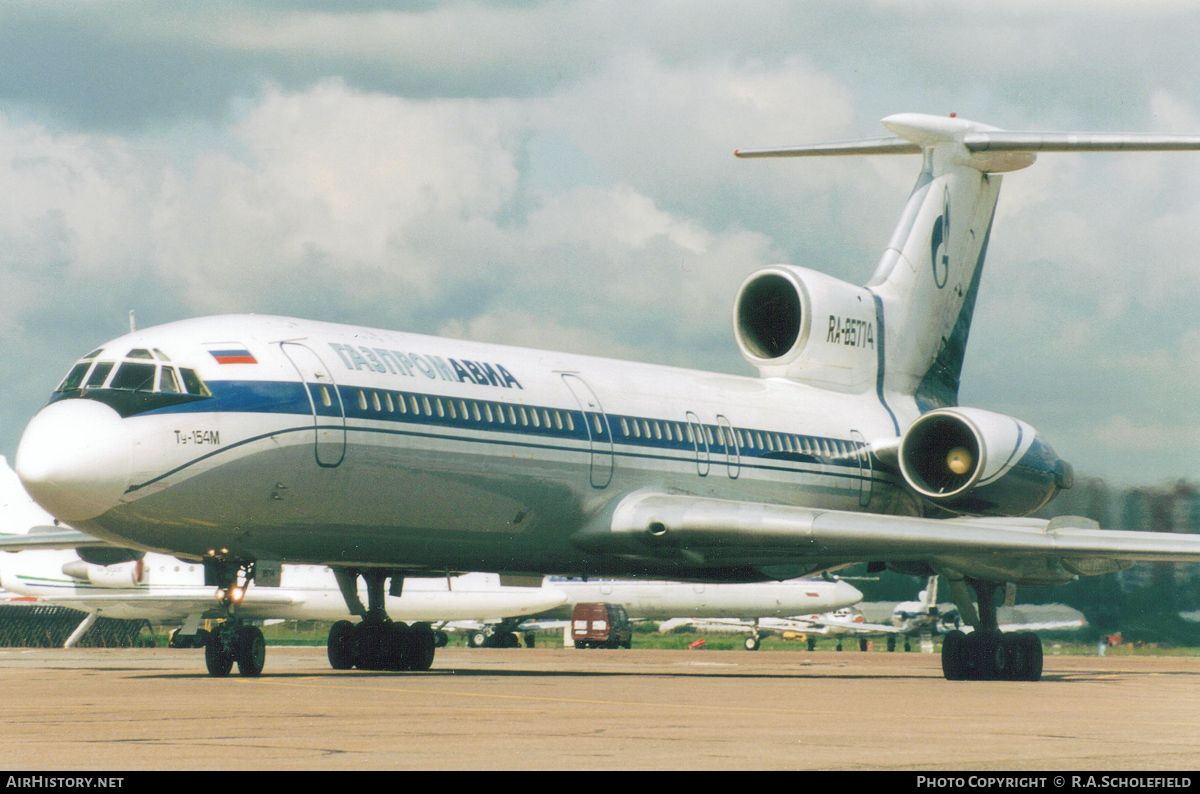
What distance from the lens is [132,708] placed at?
509 inches

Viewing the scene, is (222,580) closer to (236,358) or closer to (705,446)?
(236,358)

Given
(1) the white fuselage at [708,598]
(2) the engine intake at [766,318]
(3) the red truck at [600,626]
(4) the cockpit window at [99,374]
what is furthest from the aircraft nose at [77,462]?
(1) the white fuselage at [708,598]

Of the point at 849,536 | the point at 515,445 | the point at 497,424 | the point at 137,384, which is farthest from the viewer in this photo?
the point at 849,536

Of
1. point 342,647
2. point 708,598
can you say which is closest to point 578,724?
point 342,647

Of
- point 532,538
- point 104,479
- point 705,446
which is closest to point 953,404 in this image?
point 705,446

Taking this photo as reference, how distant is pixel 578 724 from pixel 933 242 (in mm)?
19633

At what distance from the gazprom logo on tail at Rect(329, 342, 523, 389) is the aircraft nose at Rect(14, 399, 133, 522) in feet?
10.3

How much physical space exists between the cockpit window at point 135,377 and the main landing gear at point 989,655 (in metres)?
11.7

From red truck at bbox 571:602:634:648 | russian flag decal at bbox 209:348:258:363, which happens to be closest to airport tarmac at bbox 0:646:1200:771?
russian flag decal at bbox 209:348:258:363

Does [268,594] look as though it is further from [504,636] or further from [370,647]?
[370,647]

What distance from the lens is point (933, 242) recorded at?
2875cm

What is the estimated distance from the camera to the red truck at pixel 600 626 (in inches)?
1747

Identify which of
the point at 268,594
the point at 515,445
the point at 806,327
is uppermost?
the point at 806,327

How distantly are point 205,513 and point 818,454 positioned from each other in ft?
38.1
